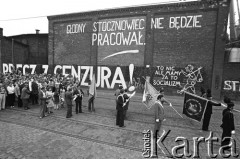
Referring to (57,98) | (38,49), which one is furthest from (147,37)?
(38,49)

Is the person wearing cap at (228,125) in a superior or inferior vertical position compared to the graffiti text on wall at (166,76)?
inferior

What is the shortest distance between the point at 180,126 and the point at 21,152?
678 centimetres

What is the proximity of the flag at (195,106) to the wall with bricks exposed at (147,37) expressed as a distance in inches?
326

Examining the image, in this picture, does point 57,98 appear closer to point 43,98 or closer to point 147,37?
point 43,98

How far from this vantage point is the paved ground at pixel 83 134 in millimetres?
5098

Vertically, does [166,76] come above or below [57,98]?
above

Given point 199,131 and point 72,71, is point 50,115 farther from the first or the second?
point 72,71

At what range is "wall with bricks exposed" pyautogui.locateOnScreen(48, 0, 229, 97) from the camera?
14.0 m

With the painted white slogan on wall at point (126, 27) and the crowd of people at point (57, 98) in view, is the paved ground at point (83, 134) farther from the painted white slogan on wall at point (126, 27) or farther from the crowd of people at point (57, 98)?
the painted white slogan on wall at point (126, 27)

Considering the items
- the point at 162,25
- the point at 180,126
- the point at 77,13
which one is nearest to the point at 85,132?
the point at 180,126

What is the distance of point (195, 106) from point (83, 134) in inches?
204

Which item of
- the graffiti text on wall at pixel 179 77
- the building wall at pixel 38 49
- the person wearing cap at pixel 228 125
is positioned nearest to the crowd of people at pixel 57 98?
the person wearing cap at pixel 228 125

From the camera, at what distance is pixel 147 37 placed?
15.9 meters

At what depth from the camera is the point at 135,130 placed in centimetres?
687
